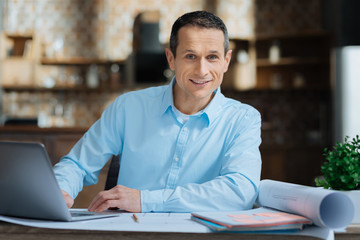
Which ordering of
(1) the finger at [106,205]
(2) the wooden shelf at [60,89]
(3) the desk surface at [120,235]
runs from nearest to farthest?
(3) the desk surface at [120,235], (1) the finger at [106,205], (2) the wooden shelf at [60,89]

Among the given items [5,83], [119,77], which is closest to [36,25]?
[5,83]

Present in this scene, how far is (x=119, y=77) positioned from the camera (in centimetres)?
659

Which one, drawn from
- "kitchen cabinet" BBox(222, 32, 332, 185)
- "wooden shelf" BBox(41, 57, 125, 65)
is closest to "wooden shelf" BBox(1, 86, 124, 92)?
"wooden shelf" BBox(41, 57, 125, 65)

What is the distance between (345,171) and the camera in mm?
1095

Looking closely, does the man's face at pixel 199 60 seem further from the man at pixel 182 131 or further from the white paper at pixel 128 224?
the white paper at pixel 128 224

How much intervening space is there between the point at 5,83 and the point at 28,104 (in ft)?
1.49

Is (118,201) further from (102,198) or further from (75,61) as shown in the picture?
(75,61)

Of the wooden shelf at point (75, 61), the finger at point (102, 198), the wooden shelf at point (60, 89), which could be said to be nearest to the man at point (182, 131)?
the finger at point (102, 198)

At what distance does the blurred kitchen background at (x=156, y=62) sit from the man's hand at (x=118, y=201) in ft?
16.5

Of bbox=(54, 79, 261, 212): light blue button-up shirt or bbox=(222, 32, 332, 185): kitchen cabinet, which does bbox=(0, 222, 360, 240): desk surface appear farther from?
bbox=(222, 32, 332, 185): kitchen cabinet

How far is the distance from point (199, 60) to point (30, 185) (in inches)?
29.1

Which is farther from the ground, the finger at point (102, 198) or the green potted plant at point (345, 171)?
the green potted plant at point (345, 171)

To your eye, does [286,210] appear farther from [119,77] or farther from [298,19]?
[298,19]

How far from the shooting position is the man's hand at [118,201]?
1.18 m
